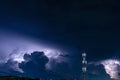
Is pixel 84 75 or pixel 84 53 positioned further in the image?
pixel 84 53

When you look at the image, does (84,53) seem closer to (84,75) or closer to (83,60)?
(83,60)

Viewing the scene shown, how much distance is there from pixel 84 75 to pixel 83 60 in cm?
1492

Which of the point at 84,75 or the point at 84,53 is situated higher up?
the point at 84,53

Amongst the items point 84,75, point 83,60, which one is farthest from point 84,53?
point 84,75

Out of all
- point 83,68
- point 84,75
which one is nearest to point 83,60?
point 83,68

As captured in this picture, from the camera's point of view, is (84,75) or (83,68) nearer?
(84,75)

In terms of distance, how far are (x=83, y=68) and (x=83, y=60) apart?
4394mm

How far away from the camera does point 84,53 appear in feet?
371

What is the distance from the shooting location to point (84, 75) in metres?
102

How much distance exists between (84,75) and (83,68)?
1190 cm

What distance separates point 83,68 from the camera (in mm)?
113375

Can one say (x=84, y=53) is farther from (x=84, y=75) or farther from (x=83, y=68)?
(x=84, y=75)

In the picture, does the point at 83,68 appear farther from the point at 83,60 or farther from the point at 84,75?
the point at 84,75

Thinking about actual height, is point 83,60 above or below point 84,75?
above
